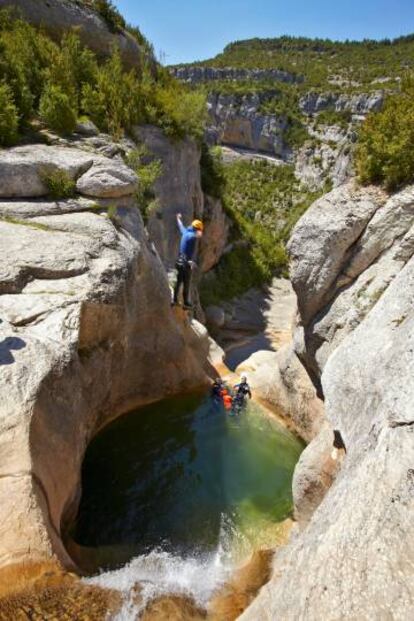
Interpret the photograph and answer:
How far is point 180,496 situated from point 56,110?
12.4m

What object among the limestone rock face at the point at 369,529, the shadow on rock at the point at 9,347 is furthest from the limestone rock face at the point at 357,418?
the shadow on rock at the point at 9,347

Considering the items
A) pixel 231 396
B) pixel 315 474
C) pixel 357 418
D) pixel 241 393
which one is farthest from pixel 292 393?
pixel 357 418

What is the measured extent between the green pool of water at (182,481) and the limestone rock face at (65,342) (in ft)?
3.00

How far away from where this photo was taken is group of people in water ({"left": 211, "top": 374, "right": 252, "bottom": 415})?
1434cm

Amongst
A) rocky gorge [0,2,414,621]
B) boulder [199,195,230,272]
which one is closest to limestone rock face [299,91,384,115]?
boulder [199,195,230,272]

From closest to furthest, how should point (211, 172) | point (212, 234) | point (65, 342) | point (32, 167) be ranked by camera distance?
1. point (65, 342)
2. point (32, 167)
3. point (212, 234)
4. point (211, 172)

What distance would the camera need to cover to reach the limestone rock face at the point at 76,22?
18.3 m

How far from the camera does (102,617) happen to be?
5090mm

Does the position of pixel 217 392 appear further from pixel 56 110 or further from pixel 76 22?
pixel 76 22

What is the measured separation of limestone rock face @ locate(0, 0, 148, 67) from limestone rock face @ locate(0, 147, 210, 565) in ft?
33.8

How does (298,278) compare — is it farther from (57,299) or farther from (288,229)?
(288,229)

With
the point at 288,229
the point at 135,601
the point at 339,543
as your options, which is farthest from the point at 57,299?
the point at 288,229

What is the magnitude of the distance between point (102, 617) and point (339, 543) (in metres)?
3.12

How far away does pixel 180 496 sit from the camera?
32.7 ft
